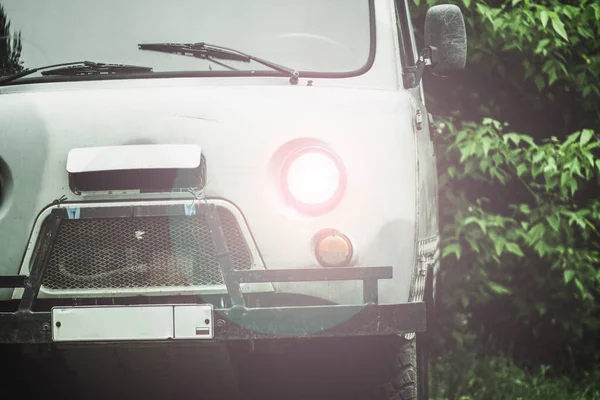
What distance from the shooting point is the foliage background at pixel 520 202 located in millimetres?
6941

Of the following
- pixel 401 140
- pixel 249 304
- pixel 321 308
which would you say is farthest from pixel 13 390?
pixel 401 140

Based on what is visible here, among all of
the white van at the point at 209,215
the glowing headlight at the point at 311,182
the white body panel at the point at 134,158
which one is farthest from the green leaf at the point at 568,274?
the white body panel at the point at 134,158

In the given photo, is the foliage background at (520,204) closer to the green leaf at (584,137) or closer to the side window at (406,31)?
the green leaf at (584,137)

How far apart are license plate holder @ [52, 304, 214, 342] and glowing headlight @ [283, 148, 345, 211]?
0.54 meters

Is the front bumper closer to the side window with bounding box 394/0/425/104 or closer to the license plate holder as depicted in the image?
the license plate holder

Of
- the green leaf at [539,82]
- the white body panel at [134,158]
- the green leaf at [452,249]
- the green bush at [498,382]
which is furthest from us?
the green leaf at [539,82]

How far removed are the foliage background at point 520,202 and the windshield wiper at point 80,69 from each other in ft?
10.9

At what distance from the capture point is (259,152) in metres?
3.66

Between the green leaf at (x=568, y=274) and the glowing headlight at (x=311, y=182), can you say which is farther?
the green leaf at (x=568, y=274)

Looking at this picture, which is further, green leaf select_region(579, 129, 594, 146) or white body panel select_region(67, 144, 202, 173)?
green leaf select_region(579, 129, 594, 146)

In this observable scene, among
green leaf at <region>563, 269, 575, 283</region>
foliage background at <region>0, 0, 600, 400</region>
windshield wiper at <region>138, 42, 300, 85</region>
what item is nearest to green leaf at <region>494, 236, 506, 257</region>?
foliage background at <region>0, 0, 600, 400</region>

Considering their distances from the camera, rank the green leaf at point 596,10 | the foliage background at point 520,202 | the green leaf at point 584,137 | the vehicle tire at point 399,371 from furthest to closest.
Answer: the green leaf at point 596,10 < the foliage background at point 520,202 < the green leaf at point 584,137 < the vehicle tire at point 399,371

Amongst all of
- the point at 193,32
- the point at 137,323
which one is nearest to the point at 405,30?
the point at 193,32

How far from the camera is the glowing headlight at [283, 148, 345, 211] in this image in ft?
11.9
